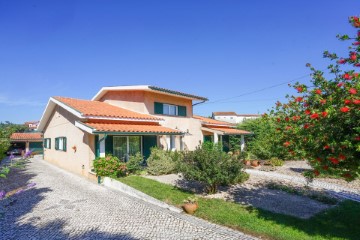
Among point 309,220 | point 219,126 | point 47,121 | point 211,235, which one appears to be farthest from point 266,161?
point 47,121

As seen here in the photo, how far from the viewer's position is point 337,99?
698 centimetres

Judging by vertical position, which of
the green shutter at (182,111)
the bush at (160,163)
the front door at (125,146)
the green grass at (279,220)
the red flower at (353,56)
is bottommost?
the green grass at (279,220)

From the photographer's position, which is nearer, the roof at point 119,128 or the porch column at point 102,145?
the roof at point 119,128

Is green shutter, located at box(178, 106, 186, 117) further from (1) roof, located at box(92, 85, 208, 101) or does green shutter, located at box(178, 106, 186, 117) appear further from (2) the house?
(1) roof, located at box(92, 85, 208, 101)

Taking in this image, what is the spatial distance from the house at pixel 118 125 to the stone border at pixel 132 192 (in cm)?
244

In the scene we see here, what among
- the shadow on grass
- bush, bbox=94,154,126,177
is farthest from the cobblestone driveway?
bush, bbox=94,154,126,177

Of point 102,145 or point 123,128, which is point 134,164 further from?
point 123,128

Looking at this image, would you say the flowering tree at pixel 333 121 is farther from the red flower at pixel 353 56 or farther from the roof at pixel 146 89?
the roof at pixel 146 89

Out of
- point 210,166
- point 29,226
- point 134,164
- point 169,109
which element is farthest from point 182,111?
point 29,226

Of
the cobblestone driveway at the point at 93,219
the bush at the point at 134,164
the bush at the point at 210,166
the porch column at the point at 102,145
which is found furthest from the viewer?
the bush at the point at 134,164

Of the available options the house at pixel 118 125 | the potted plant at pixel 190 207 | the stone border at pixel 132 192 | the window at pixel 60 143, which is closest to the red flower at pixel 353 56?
the potted plant at pixel 190 207

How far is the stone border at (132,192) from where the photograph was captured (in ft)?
38.9

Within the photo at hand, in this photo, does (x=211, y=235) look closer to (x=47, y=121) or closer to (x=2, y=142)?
(x=2, y=142)

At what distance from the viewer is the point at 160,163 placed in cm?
1916
